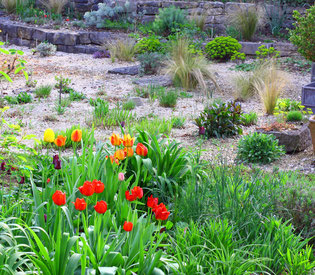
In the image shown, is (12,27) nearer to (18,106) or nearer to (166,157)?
(18,106)

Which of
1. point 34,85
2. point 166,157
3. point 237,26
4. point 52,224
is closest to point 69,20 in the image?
point 237,26

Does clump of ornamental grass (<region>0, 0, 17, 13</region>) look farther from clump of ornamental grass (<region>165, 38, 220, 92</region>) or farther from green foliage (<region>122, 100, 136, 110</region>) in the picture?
green foliage (<region>122, 100, 136, 110</region>)

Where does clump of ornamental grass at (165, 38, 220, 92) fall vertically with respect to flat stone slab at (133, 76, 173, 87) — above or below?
above

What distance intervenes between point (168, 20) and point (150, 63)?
9.11ft

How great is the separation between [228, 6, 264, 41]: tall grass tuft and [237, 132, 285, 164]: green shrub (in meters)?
7.25

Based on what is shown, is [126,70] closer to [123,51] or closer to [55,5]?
[123,51]

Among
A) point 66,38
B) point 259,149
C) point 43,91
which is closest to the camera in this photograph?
point 259,149

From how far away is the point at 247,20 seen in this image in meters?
11.2

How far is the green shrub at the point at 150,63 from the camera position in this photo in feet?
29.9

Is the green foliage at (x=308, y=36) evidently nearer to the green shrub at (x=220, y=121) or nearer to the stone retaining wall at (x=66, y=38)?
the green shrub at (x=220, y=121)

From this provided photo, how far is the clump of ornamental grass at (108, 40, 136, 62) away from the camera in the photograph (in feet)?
34.2

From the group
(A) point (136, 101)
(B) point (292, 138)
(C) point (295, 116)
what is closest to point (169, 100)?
(A) point (136, 101)

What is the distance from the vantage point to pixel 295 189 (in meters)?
3.01

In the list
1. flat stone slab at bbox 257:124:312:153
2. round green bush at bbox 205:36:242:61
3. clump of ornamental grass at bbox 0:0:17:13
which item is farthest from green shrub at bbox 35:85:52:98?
clump of ornamental grass at bbox 0:0:17:13
